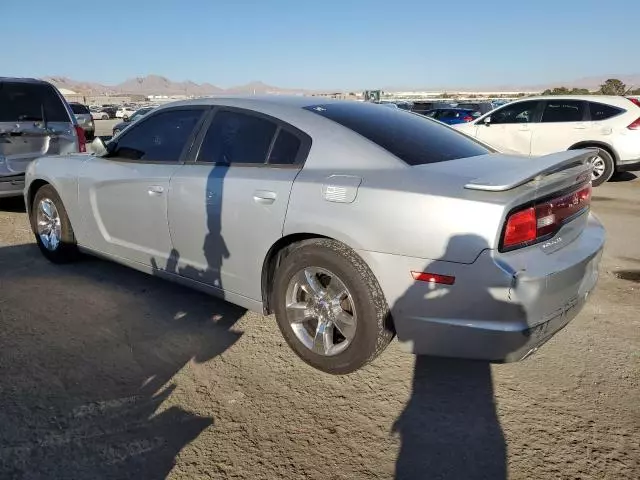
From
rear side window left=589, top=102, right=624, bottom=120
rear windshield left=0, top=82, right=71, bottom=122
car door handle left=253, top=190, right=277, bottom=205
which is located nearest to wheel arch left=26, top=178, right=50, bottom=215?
rear windshield left=0, top=82, right=71, bottom=122

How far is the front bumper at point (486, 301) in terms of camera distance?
240cm

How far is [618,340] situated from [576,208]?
1.15 meters

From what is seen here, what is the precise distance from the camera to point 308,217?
2.92m

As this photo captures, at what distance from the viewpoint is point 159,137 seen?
13.5ft

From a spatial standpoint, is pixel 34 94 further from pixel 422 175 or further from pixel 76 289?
pixel 422 175

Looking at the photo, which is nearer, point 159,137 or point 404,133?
point 404,133

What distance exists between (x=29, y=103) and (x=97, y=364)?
5.39 m

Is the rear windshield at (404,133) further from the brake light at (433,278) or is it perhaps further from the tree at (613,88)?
the tree at (613,88)

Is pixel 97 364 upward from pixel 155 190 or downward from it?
downward

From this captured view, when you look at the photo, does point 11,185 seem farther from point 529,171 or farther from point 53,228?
point 529,171

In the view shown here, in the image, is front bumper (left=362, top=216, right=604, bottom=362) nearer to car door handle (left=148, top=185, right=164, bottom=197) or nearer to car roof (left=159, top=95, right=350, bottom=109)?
car roof (left=159, top=95, right=350, bottom=109)

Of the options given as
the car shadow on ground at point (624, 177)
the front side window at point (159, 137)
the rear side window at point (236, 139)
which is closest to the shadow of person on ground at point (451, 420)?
the rear side window at point (236, 139)

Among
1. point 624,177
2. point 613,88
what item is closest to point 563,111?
point 624,177

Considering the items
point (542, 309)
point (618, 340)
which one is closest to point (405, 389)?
point (542, 309)
